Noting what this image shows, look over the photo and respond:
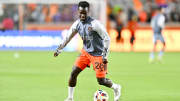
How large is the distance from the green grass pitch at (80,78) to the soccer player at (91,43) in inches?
54.9

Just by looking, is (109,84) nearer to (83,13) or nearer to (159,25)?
(83,13)

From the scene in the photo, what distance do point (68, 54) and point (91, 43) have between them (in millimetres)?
18355

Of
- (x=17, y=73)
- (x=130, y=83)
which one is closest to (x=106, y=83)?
(x=130, y=83)

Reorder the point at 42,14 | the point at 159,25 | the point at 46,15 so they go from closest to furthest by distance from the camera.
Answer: the point at 159,25
the point at 46,15
the point at 42,14

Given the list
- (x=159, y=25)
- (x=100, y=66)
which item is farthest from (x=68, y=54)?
(x=100, y=66)

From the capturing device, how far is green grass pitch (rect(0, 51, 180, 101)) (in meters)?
14.4

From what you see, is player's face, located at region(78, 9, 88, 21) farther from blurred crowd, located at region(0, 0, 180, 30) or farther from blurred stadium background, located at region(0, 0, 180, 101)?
blurred crowd, located at region(0, 0, 180, 30)

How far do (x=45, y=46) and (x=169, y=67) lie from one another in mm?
10424

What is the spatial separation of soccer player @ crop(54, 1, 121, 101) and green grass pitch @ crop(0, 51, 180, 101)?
140cm

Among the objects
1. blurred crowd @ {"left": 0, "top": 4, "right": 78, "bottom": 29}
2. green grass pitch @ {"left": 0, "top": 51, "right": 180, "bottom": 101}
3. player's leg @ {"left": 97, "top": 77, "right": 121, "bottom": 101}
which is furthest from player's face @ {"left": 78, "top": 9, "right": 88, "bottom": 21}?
blurred crowd @ {"left": 0, "top": 4, "right": 78, "bottom": 29}

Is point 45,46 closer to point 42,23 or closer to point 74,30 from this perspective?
point 42,23

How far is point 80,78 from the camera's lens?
1914cm

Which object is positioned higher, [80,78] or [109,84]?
[109,84]

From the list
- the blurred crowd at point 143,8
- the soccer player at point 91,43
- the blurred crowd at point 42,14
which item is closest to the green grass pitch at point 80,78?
the soccer player at point 91,43
